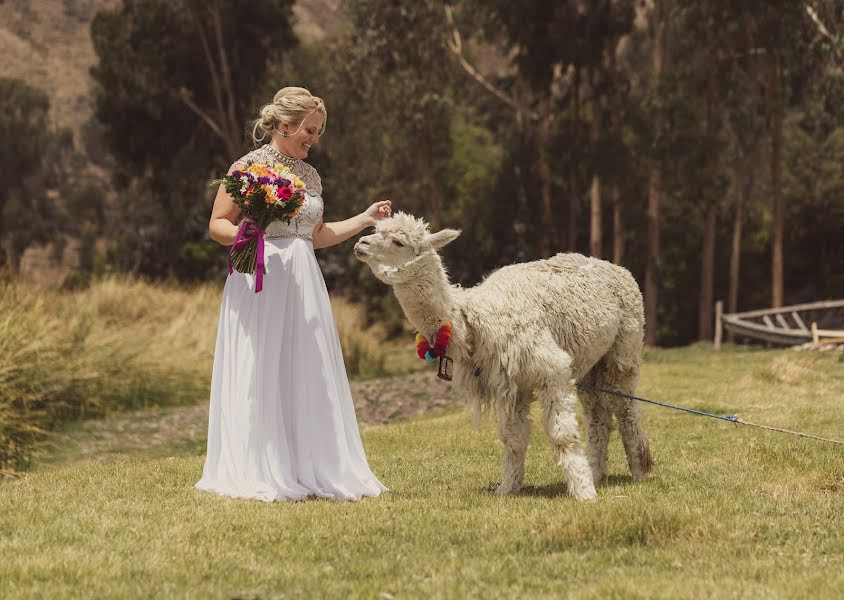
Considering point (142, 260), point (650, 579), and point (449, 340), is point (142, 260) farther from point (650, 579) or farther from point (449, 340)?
point (650, 579)

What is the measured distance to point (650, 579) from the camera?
4613mm

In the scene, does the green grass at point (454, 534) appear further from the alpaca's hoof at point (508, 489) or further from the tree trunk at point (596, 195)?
the tree trunk at point (596, 195)

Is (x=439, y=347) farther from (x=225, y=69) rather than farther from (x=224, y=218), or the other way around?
(x=225, y=69)

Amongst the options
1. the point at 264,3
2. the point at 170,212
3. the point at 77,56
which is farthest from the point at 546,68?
the point at 77,56

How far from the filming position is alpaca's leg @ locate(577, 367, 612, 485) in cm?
734

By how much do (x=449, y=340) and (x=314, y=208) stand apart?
1.35 m

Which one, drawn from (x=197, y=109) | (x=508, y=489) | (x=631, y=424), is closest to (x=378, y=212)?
(x=508, y=489)

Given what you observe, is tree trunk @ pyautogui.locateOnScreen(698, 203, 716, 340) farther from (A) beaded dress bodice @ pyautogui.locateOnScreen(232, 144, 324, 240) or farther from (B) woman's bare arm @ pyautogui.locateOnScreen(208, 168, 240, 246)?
(B) woman's bare arm @ pyautogui.locateOnScreen(208, 168, 240, 246)

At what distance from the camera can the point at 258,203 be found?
6434 mm

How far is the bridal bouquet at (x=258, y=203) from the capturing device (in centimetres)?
642

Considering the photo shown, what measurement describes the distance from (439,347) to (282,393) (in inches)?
46.4

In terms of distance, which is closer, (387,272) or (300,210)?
(387,272)

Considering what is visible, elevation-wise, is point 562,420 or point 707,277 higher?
point 707,277

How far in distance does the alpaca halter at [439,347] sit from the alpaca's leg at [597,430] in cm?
138
